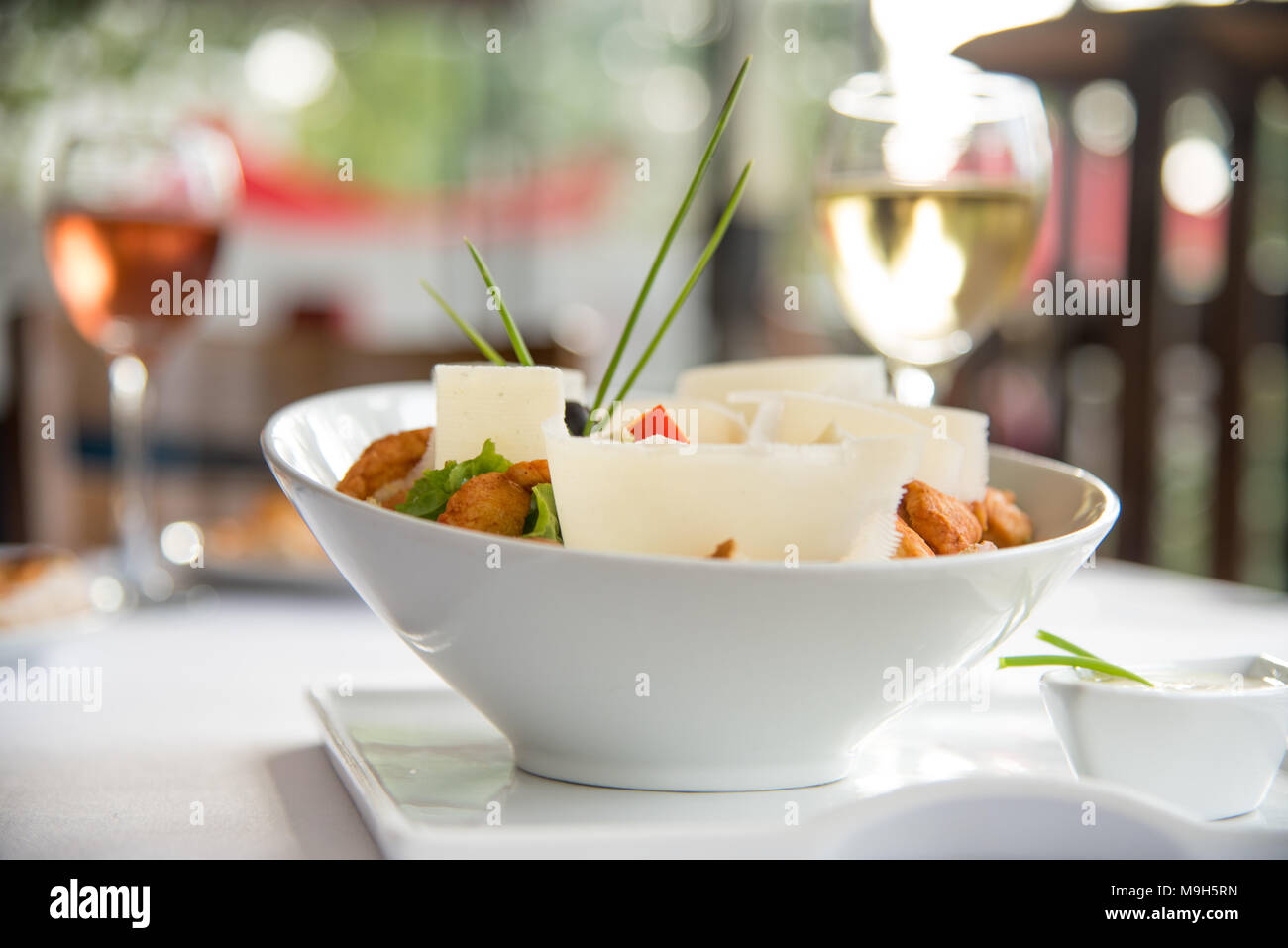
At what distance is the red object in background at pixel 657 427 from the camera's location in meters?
0.60

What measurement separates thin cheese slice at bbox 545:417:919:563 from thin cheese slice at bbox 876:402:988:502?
12 centimetres

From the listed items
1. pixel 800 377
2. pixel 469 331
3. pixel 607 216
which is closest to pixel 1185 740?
pixel 800 377

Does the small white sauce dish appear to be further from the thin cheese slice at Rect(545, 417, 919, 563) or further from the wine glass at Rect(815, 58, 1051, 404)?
the wine glass at Rect(815, 58, 1051, 404)

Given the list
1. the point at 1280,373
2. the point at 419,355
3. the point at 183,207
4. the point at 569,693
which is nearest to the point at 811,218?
the point at 183,207

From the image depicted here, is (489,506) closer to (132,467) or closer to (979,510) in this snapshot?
(979,510)

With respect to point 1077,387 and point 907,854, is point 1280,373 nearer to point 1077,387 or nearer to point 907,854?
point 1077,387

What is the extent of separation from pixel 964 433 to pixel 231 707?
1.54 feet

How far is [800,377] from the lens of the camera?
73 centimetres

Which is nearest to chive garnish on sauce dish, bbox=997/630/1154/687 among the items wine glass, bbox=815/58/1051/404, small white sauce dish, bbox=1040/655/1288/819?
small white sauce dish, bbox=1040/655/1288/819

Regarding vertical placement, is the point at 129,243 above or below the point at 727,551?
above

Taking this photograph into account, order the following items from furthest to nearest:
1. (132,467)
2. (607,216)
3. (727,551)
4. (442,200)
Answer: (442,200)
(607,216)
(132,467)
(727,551)

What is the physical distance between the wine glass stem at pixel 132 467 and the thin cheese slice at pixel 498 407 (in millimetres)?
610

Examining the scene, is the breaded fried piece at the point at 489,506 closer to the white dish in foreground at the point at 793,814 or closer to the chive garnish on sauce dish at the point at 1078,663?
the white dish in foreground at the point at 793,814

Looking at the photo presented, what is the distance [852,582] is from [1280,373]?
3023mm
